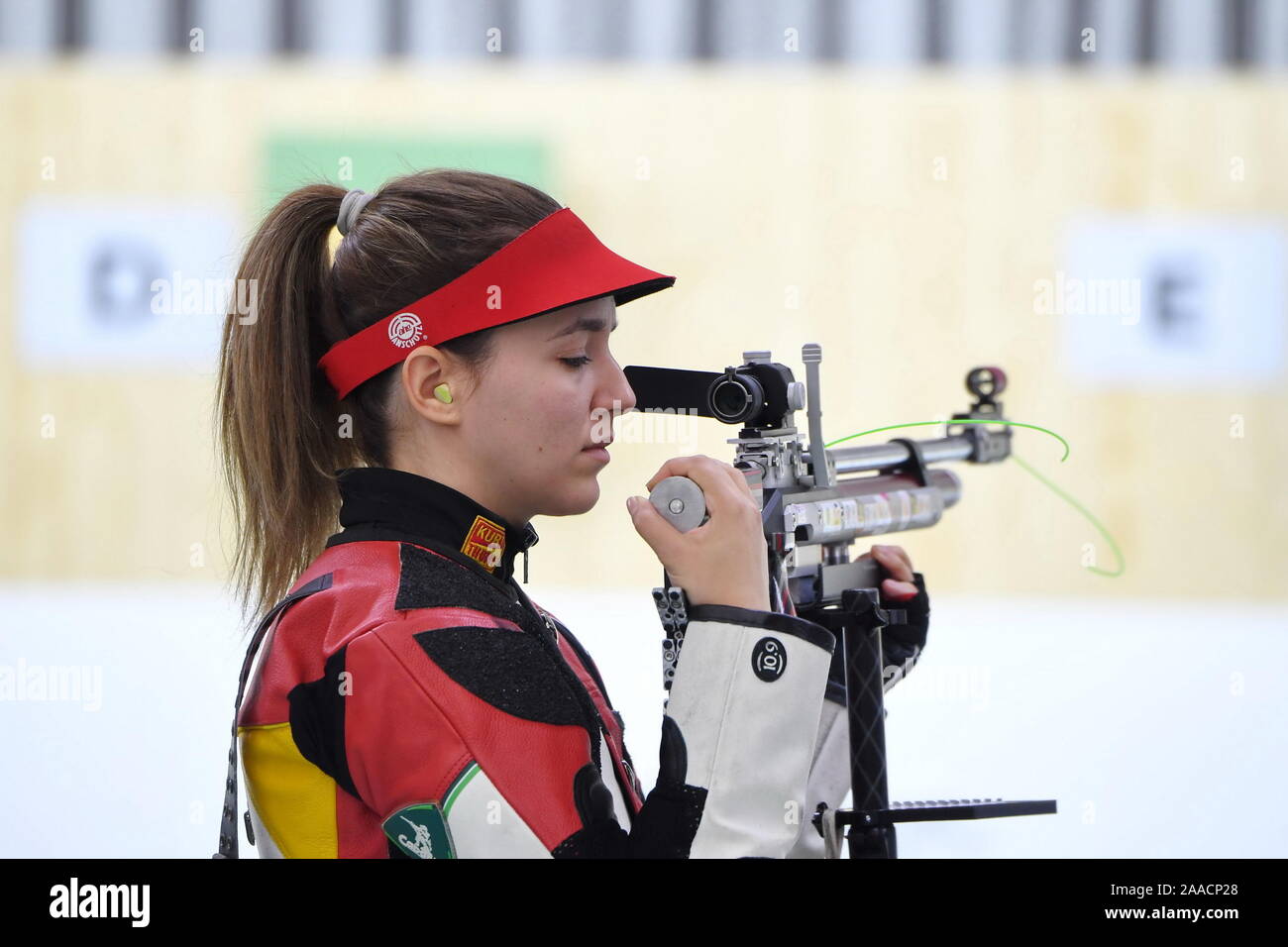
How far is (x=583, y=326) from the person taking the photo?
2.92 ft

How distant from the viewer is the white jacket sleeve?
0.76 metres

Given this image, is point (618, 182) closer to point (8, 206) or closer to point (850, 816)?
point (8, 206)

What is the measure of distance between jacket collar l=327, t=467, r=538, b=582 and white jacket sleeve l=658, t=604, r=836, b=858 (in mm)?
146

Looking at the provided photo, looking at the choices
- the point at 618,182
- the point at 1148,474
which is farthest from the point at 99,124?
the point at 1148,474

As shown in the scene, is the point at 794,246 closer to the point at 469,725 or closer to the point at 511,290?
the point at 511,290

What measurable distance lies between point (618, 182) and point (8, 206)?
1.61 meters

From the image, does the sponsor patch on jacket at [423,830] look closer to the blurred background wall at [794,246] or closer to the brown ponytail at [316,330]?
the brown ponytail at [316,330]

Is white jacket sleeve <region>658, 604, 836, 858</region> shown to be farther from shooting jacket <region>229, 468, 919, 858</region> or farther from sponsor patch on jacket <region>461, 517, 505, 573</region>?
sponsor patch on jacket <region>461, 517, 505, 573</region>

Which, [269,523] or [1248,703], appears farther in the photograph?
[1248,703]

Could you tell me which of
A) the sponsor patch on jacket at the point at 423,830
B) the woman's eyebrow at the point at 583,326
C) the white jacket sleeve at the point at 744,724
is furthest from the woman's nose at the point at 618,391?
the sponsor patch on jacket at the point at 423,830

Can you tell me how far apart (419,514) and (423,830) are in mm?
Answer: 211

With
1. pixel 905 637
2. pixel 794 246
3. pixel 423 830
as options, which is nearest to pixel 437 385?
pixel 423 830

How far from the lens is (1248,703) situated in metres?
3.48

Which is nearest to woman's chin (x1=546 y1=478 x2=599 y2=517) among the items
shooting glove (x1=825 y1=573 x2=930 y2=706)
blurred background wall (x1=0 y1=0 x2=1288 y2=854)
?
shooting glove (x1=825 y1=573 x2=930 y2=706)
